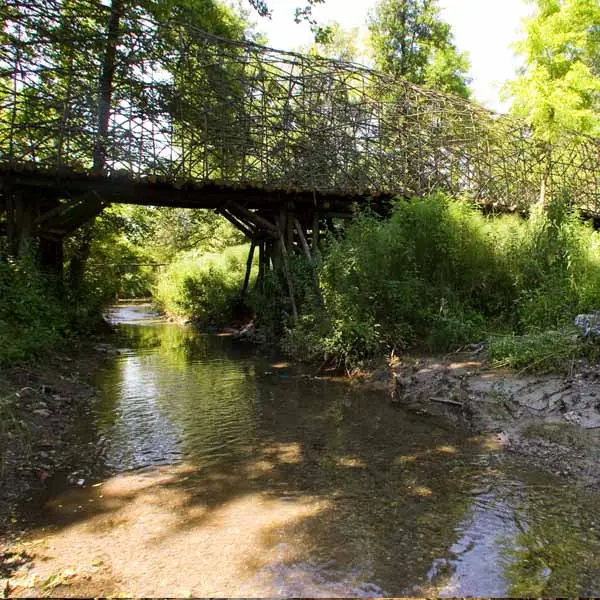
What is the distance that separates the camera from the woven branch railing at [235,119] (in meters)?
10.5

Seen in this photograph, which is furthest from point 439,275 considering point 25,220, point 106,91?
point 25,220

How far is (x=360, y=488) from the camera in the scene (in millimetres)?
4344

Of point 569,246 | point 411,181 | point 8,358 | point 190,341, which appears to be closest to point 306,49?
point 411,181

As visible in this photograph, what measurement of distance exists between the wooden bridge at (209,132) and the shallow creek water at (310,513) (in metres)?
6.14

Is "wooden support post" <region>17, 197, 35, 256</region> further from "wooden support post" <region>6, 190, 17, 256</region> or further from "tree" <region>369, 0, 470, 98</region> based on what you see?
"tree" <region>369, 0, 470, 98</region>

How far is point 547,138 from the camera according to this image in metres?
12.9

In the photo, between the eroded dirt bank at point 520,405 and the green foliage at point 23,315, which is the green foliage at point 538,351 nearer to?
the eroded dirt bank at point 520,405

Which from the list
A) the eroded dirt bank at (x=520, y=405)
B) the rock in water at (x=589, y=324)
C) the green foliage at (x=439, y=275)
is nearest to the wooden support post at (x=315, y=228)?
the green foliage at (x=439, y=275)

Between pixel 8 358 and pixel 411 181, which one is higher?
pixel 411 181

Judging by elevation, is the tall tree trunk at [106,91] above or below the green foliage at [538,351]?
above

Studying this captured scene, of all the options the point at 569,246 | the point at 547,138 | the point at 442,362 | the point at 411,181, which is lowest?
the point at 442,362

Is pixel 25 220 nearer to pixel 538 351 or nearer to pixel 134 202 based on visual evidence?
pixel 134 202

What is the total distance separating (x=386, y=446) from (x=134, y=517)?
2683mm

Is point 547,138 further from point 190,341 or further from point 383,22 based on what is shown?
point 383,22
